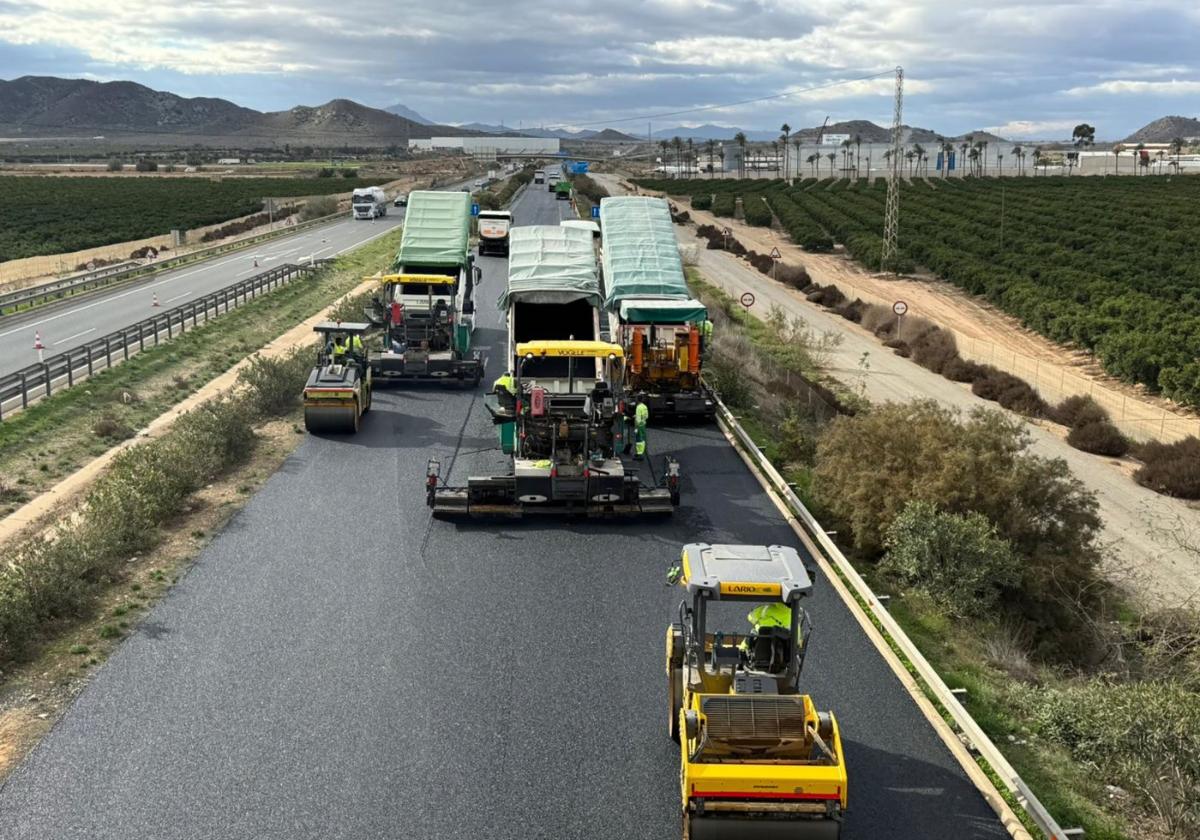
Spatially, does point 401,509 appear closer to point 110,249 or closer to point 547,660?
point 547,660

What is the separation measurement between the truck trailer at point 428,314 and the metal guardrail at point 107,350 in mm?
7427

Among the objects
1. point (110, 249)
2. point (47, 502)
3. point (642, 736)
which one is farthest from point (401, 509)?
point (110, 249)

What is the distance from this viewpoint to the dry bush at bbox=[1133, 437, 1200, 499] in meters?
26.2

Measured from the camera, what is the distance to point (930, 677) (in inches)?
484

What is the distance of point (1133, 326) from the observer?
44312 mm

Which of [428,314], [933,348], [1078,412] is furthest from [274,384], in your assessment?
[933,348]

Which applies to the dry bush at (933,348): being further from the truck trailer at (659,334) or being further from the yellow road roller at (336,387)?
the yellow road roller at (336,387)

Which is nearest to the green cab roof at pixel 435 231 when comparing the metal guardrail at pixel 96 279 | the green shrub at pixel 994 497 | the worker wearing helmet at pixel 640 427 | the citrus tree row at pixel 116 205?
the worker wearing helmet at pixel 640 427

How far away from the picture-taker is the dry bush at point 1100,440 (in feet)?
98.9

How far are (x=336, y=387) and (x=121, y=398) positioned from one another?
762 cm

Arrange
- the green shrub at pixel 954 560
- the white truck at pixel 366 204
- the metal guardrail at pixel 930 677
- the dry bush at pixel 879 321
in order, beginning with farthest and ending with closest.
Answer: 1. the white truck at pixel 366 204
2. the dry bush at pixel 879 321
3. the green shrub at pixel 954 560
4. the metal guardrail at pixel 930 677

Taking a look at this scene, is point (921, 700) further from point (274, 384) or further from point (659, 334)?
point (274, 384)

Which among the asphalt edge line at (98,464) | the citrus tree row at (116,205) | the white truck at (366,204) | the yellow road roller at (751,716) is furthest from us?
the white truck at (366,204)

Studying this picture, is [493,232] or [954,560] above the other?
[493,232]
